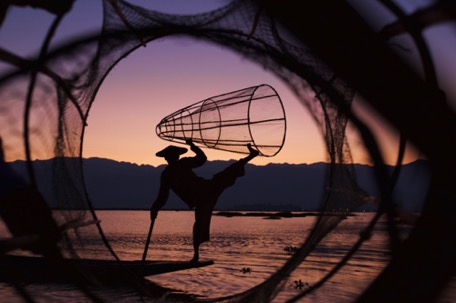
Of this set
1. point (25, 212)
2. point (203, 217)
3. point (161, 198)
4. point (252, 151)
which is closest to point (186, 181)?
point (161, 198)

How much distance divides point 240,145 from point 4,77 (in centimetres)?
436

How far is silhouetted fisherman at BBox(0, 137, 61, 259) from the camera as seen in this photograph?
305 centimetres

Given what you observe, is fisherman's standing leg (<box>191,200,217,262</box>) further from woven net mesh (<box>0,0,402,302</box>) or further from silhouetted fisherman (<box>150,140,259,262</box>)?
woven net mesh (<box>0,0,402,302</box>)

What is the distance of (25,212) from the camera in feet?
9.96

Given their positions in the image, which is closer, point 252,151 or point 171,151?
point 252,151

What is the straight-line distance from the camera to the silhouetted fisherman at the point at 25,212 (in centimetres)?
305

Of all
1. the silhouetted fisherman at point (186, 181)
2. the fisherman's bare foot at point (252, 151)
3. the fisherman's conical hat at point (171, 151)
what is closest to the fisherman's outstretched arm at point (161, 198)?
the silhouetted fisherman at point (186, 181)

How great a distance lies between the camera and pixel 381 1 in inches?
68.8

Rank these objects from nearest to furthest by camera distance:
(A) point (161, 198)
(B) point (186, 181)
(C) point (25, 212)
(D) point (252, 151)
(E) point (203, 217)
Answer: (C) point (25, 212)
(D) point (252, 151)
(A) point (161, 198)
(B) point (186, 181)
(E) point (203, 217)

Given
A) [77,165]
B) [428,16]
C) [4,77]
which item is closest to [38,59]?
[4,77]

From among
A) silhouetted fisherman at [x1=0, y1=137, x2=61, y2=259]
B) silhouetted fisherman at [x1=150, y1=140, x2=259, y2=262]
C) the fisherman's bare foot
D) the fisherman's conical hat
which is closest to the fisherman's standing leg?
silhouetted fisherman at [x1=150, y1=140, x2=259, y2=262]

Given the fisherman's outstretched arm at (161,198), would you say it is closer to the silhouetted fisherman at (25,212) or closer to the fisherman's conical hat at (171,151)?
the fisherman's conical hat at (171,151)

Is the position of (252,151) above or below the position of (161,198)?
above

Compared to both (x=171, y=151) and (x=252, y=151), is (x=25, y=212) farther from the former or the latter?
(x=171, y=151)
